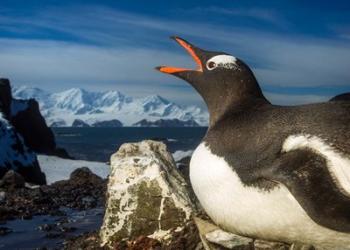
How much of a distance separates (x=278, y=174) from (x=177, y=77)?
1.72 metres

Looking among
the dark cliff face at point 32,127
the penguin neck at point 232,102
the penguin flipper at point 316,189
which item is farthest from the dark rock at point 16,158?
the penguin flipper at point 316,189

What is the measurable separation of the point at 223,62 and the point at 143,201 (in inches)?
111

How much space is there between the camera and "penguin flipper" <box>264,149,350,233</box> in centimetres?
358

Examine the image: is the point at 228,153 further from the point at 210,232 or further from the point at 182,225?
the point at 182,225

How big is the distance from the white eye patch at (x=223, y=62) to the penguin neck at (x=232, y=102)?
8.8 inches

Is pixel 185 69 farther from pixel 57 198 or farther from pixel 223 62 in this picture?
pixel 57 198

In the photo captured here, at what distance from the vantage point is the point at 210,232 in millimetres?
4906

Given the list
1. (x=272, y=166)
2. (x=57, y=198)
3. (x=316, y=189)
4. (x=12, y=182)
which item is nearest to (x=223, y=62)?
(x=272, y=166)

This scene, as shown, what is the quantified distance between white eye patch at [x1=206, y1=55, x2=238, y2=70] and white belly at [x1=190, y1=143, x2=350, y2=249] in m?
0.76

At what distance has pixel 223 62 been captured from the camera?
4.89 metres

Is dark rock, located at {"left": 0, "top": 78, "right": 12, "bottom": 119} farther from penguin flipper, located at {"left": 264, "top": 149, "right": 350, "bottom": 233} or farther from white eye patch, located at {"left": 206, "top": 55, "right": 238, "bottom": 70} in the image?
penguin flipper, located at {"left": 264, "top": 149, "right": 350, "bottom": 233}

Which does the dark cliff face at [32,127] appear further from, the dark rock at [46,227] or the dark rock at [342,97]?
the dark rock at [342,97]

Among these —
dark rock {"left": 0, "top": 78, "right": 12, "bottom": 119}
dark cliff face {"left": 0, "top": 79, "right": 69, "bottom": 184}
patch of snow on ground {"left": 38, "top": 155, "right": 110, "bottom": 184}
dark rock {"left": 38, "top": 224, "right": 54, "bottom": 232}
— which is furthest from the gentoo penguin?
dark rock {"left": 0, "top": 78, "right": 12, "bottom": 119}

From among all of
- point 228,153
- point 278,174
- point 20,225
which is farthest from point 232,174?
point 20,225
